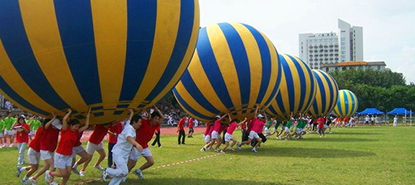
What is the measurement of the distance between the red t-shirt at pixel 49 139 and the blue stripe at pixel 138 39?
1.96 meters

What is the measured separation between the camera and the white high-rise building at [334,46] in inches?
6944

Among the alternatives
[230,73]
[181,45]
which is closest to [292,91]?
[230,73]

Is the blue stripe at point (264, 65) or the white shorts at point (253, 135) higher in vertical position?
the blue stripe at point (264, 65)

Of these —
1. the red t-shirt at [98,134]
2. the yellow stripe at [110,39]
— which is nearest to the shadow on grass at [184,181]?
the red t-shirt at [98,134]

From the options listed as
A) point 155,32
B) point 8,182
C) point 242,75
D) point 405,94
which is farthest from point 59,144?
point 405,94

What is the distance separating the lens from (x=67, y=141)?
26.5 feet

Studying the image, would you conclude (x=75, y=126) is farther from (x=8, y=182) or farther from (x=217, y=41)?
(x=217, y=41)

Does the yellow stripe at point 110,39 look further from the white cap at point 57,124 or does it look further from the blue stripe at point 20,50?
the white cap at point 57,124

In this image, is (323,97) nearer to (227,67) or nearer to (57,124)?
(227,67)

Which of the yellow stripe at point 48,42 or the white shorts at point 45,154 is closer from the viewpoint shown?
the yellow stripe at point 48,42

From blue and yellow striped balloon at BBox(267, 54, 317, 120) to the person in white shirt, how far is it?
1109 centimetres

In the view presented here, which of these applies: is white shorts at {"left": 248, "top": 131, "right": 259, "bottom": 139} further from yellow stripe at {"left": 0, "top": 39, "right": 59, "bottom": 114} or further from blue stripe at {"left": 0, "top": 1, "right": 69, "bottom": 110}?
blue stripe at {"left": 0, "top": 1, "right": 69, "bottom": 110}

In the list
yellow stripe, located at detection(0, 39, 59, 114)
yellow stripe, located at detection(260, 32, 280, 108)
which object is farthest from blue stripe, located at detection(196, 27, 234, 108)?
yellow stripe, located at detection(0, 39, 59, 114)

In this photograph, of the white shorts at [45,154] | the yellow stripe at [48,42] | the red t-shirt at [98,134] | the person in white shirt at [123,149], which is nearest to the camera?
the yellow stripe at [48,42]
